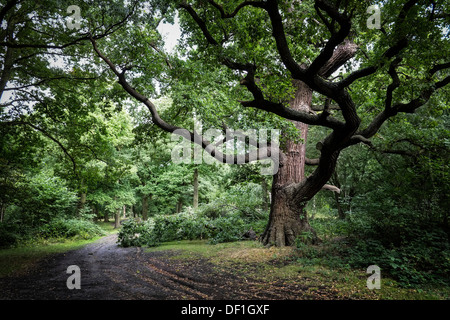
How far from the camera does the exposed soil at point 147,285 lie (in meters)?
4.56

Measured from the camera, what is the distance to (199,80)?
27.8ft

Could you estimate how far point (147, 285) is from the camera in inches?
207

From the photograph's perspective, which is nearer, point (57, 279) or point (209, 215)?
point (57, 279)

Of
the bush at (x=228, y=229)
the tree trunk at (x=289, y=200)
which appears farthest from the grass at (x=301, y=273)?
the bush at (x=228, y=229)

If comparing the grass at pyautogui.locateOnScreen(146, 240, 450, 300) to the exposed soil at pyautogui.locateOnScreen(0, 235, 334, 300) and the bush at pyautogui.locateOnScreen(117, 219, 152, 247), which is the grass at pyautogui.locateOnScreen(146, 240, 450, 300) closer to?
the exposed soil at pyautogui.locateOnScreen(0, 235, 334, 300)

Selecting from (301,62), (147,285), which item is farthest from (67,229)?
(301,62)

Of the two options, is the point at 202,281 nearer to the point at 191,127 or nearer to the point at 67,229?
the point at 191,127

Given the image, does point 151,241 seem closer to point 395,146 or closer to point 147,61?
point 147,61

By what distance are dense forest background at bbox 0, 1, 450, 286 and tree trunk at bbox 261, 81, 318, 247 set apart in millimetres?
678

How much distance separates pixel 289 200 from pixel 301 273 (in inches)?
131

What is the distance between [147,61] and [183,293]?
7.10 metres

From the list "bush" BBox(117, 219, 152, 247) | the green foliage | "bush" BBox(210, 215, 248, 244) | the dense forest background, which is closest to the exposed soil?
the dense forest background
